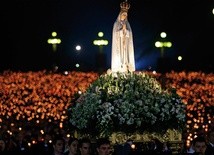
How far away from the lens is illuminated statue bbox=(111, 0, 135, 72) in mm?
26297

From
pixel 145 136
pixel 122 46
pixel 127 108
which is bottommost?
pixel 145 136

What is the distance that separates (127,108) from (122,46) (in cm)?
509

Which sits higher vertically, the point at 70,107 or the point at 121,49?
the point at 121,49

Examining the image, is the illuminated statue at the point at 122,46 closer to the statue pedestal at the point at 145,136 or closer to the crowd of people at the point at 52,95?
the statue pedestal at the point at 145,136

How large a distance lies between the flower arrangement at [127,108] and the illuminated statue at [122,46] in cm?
305

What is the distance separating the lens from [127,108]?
21797 millimetres

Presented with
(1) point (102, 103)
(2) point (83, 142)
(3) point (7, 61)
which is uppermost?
(3) point (7, 61)

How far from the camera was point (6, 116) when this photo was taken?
43.9 m

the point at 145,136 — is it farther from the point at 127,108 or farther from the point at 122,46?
the point at 122,46

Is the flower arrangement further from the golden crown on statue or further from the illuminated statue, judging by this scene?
the golden crown on statue

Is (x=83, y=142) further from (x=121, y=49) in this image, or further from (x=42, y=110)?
(x=42, y=110)

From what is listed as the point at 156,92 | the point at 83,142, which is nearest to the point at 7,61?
the point at 156,92

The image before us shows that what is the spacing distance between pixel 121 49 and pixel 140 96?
Result: 4479 millimetres

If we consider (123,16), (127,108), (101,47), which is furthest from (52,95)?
(127,108)
